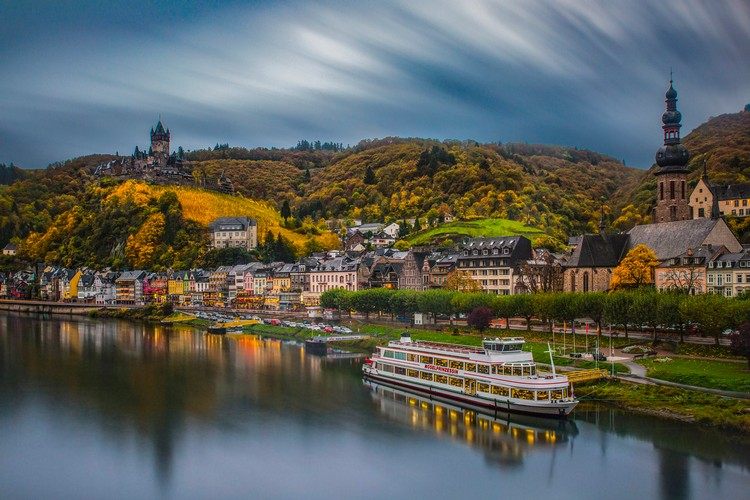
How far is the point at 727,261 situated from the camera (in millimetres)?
→ 63344

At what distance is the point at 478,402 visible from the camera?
45.4 meters

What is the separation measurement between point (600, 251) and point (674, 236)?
8295mm

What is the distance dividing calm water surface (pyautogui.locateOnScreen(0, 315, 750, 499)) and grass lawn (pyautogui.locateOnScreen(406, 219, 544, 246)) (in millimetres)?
68067

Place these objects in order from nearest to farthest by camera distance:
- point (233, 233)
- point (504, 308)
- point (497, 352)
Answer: point (497, 352), point (504, 308), point (233, 233)

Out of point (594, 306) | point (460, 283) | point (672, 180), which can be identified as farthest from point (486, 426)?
point (672, 180)

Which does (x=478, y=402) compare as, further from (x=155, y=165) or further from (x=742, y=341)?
(x=155, y=165)

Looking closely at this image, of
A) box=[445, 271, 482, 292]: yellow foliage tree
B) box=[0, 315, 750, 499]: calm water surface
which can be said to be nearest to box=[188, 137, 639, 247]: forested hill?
box=[445, 271, 482, 292]: yellow foliage tree

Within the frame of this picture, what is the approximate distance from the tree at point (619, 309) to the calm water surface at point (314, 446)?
15.5 metres

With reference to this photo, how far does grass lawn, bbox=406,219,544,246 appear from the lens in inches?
4724

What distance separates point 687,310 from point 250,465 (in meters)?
33.0

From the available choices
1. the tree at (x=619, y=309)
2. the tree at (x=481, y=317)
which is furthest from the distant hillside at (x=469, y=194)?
the tree at (x=619, y=309)

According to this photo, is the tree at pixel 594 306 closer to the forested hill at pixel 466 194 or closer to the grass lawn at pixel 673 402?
the grass lawn at pixel 673 402

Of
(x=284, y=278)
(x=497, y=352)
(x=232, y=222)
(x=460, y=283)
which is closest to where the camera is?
(x=497, y=352)

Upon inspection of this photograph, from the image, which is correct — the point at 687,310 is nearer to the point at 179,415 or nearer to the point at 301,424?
the point at 301,424
